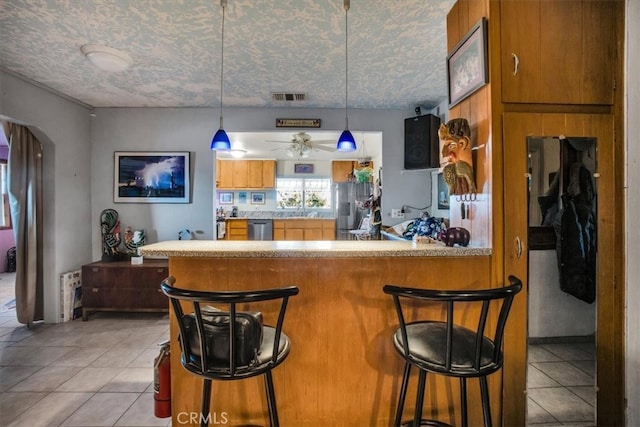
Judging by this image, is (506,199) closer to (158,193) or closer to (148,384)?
(148,384)

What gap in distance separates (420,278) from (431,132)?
230 centimetres

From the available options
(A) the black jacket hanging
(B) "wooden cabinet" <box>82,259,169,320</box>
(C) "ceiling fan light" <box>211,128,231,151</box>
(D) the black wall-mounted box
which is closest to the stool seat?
(A) the black jacket hanging

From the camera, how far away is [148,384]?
2125mm

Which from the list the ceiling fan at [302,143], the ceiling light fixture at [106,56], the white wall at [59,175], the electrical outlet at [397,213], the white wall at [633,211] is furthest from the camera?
the ceiling fan at [302,143]

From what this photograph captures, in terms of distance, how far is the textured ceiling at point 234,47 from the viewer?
74.8 inches

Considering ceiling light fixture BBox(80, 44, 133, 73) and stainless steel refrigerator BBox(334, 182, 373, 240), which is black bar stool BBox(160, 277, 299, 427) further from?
stainless steel refrigerator BBox(334, 182, 373, 240)

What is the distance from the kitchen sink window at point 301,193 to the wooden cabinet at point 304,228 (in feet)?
2.71

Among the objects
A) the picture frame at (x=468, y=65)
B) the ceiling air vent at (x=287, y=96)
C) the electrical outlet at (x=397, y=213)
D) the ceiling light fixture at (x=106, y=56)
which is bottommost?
the electrical outlet at (x=397, y=213)

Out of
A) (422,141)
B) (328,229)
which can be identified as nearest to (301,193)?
(328,229)

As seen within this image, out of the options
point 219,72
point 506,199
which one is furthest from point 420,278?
point 219,72

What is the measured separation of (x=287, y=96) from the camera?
131 inches

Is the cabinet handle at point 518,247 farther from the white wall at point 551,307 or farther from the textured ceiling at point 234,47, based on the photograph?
the textured ceiling at point 234,47

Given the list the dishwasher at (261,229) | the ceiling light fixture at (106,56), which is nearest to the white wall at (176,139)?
the ceiling light fixture at (106,56)

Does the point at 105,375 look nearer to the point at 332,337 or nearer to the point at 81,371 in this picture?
the point at 81,371
